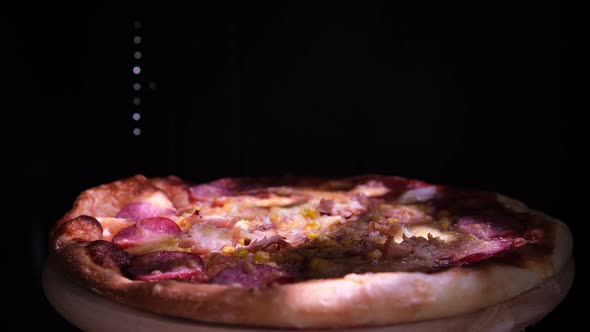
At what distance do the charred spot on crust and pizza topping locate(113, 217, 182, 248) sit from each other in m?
0.27

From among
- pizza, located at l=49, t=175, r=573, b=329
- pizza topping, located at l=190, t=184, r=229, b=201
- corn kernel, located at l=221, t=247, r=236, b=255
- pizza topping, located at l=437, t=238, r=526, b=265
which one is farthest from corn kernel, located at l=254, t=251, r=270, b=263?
pizza topping, located at l=190, t=184, r=229, b=201

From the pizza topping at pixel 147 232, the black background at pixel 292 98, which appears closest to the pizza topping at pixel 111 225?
the pizza topping at pixel 147 232

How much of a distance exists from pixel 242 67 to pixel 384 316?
10.3ft

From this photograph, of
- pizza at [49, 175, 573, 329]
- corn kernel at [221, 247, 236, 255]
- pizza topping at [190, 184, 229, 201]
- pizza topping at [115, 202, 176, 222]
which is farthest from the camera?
pizza topping at [190, 184, 229, 201]

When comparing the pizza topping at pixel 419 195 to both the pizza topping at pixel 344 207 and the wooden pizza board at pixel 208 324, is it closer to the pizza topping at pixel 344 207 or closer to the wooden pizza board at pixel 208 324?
the pizza topping at pixel 344 207

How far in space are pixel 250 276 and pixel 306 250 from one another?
1.55 ft

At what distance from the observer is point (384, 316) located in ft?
8.29

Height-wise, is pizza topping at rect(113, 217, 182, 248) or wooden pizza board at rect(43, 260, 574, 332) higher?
pizza topping at rect(113, 217, 182, 248)

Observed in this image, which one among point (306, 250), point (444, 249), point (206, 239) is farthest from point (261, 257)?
point (444, 249)

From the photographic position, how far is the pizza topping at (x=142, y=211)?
3.80 m

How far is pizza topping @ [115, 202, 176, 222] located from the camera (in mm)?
3805

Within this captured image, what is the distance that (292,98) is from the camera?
17.7 ft

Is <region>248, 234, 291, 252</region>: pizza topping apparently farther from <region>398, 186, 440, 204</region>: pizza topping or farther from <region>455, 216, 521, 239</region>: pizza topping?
<region>398, 186, 440, 204</region>: pizza topping

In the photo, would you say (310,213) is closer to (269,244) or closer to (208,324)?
(269,244)
